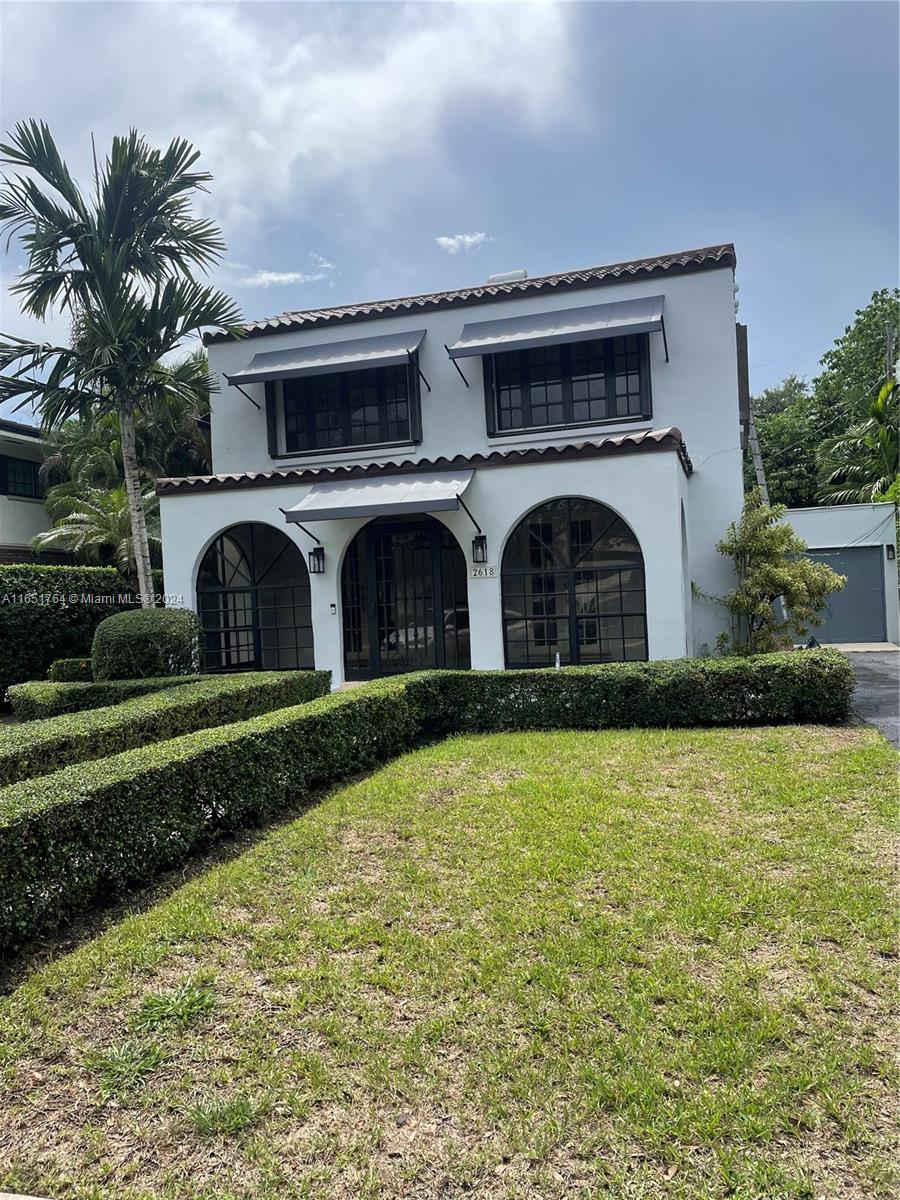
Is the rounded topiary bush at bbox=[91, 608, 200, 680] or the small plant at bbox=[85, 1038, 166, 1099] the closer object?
the small plant at bbox=[85, 1038, 166, 1099]

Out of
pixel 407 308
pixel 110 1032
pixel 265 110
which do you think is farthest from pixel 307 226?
pixel 110 1032

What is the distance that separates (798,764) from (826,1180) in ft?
18.3

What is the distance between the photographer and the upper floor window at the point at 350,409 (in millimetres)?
17625

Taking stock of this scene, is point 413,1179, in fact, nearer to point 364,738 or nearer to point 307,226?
point 364,738

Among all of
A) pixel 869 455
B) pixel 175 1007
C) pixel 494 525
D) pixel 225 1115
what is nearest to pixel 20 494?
pixel 494 525

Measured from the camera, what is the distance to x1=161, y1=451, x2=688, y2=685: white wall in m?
13.2

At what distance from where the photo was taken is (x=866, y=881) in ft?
16.0

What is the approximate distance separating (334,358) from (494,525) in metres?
6.35

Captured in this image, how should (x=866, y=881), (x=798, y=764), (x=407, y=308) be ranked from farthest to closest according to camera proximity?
(x=407, y=308) < (x=798, y=764) < (x=866, y=881)

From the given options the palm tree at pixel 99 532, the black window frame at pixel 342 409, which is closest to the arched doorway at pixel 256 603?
the black window frame at pixel 342 409

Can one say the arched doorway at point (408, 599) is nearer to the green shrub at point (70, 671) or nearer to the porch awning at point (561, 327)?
the porch awning at point (561, 327)

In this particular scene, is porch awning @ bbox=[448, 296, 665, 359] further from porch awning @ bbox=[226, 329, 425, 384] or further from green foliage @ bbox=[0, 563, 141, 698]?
green foliage @ bbox=[0, 563, 141, 698]

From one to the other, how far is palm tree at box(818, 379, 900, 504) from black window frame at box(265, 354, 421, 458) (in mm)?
16065
